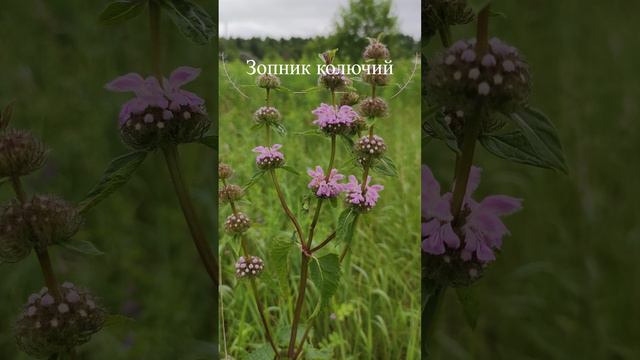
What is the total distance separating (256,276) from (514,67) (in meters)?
0.44

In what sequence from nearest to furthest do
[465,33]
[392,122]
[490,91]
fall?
[490,91] → [392,122] → [465,33]

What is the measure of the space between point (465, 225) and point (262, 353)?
33 centimetres

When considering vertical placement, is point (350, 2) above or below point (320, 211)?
above

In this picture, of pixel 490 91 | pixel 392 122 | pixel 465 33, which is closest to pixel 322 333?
pixel 392 122

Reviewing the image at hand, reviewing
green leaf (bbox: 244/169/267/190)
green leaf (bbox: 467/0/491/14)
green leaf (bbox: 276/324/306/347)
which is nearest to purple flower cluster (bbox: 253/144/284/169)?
green leaf (bbox: 244/169/267/190)

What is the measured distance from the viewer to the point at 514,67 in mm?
939

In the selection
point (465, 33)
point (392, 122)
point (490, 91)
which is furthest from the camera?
point (465, 33)

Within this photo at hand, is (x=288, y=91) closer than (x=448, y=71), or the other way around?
(x=448, y=71)

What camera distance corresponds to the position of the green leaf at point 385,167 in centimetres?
107

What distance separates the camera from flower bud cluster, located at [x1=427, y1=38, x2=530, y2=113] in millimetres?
935

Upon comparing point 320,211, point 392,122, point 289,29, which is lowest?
point 320,211

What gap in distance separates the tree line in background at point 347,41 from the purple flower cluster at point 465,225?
183 mm

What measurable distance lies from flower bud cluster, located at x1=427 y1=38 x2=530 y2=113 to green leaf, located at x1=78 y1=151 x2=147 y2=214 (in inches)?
17.2

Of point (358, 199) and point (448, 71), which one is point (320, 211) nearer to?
point (358, 199)
